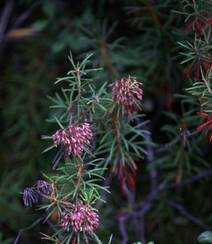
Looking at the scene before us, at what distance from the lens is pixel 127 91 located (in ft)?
3.35

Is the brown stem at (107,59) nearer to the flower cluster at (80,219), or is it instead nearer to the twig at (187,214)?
the twig at (187,214)

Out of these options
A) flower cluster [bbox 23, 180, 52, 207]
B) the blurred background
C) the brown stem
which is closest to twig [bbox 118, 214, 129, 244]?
the blurred background

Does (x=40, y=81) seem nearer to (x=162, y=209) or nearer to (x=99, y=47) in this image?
(x=99, y=47)

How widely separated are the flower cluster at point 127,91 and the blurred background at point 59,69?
408mm

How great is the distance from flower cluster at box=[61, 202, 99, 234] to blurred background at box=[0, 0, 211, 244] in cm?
56

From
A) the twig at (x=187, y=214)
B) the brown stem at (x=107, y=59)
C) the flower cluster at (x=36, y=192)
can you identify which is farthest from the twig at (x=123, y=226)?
the flower cluster at (x=36, y=192)

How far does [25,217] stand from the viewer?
1741 millimetres

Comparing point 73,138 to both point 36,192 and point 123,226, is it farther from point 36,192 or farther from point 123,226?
point 123,226

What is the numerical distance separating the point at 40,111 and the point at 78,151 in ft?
3.08

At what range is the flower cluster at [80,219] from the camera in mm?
934

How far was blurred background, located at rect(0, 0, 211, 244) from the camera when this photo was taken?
155 centimetres

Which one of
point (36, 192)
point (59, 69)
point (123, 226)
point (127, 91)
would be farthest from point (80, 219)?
Result: point (59, 69)

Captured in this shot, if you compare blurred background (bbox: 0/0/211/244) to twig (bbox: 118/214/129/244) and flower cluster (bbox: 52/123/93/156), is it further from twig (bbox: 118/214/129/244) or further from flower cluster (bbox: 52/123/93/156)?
flower cluster (bbox: 52/123/93/156)

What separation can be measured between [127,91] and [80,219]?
261 mm
